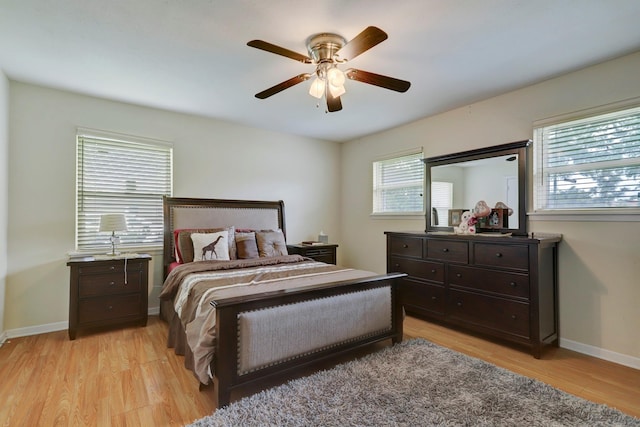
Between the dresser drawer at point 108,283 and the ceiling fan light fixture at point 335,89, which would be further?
the dresser drawer at point 108,283

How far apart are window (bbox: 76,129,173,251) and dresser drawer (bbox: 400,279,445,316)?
3143 mm

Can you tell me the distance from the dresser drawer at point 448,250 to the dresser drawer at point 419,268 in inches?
4.0

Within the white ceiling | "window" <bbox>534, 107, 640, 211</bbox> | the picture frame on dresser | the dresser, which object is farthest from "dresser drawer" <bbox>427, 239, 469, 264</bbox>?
the white ceiling

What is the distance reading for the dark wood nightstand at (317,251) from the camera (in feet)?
14.8

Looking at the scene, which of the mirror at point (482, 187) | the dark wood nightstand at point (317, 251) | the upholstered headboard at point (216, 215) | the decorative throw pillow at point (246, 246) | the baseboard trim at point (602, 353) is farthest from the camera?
the dark wood nightstand at point (317, 251)

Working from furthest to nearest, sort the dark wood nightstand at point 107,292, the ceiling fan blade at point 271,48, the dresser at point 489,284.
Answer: the dark wood nightstand at point 107,292, the dresser at point 489,284, the ceiling fan blade at point 271,48

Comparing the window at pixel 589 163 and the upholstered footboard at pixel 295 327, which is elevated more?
the window at pixel 589 163

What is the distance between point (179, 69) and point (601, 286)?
166 inches

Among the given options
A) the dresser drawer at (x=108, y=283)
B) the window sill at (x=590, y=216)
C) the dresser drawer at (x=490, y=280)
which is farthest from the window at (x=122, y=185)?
the window sill at (x=590, y=216)

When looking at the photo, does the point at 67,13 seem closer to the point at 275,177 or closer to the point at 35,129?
the point at 35,129

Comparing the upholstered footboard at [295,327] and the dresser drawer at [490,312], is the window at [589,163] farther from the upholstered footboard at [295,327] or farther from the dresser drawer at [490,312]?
the upholstered footboard at [295,327]

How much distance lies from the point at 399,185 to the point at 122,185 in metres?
3.67

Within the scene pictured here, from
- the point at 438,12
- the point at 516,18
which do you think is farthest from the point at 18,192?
the point at 516,18

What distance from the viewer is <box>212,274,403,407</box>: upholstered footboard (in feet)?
6.37
